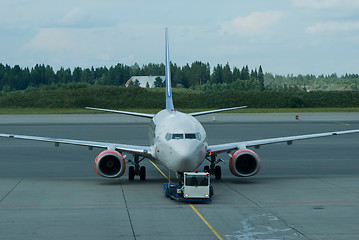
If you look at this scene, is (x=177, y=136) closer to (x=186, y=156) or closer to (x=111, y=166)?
(x=186, y=156)

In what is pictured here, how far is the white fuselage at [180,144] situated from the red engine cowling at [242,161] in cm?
230

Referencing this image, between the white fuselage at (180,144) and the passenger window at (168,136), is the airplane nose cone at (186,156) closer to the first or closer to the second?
the white fuselage at (180,144)

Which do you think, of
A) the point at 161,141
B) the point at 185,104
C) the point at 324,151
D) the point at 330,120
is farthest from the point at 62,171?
the point at 185,104

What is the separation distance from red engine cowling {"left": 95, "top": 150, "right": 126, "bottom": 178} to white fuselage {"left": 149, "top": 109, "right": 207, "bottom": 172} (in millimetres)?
1742

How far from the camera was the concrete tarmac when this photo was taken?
19406mm

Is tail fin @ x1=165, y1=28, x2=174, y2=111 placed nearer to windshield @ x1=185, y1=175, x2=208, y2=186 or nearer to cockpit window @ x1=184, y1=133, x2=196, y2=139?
cockpit window @ x1=184, y1=133, x2=196, y2=139

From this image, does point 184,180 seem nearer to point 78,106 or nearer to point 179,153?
point 179,153

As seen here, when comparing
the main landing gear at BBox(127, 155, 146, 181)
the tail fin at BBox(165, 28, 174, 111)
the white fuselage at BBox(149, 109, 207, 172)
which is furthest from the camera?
the tail fin at BBox(165, 28, 174, 111)

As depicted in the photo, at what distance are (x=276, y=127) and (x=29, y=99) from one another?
8217 cm

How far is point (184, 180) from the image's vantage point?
2480cm

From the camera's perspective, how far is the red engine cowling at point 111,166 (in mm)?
29297

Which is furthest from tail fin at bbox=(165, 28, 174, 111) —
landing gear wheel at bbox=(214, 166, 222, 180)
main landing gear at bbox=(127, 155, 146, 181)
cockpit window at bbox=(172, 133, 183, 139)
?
cockpit window at bbox=(172, 133, 183, 139)

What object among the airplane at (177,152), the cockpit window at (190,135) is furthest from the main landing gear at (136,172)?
the cockpit window at (190,135)

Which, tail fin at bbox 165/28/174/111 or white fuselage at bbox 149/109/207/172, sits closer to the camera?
white fuselage at bbox 149/109/207/172
